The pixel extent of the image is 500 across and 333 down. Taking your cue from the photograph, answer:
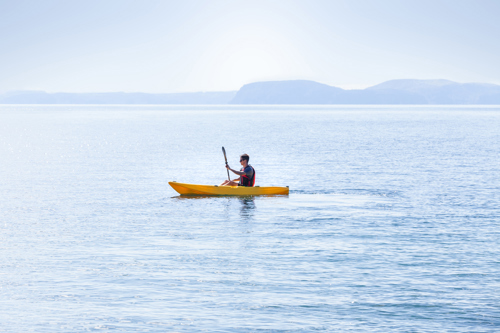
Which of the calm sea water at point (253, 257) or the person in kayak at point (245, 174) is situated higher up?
the person in kayak at point (245, 174)

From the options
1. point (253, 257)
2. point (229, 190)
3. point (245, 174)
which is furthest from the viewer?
point (229, 190)

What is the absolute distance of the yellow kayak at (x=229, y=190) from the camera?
94.0ft

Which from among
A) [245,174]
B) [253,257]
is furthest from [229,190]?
[253,257]

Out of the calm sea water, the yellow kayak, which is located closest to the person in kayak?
the yellow kayak

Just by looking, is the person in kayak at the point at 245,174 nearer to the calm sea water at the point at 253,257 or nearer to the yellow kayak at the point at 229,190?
the yellow kayak at the point at 229,190

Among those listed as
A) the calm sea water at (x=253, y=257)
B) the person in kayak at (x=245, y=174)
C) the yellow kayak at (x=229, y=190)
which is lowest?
the calm sea water at (x=253, y=257)

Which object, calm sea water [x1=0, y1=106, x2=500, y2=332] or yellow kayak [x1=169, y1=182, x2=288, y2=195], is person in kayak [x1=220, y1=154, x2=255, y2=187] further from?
calm sea water [x1=0, y1=106, x2=500, y2=332]

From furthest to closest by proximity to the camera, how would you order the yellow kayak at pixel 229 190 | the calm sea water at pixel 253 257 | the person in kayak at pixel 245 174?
the yellow kayak at pixel 229 190
the person in kayak at pixel 245 174
the calm sea water at pixel 253 257

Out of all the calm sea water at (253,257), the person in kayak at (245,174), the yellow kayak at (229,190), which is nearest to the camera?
the calm sea water at (253,257)

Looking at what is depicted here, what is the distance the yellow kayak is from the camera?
94.0ft

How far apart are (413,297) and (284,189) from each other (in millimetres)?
14901

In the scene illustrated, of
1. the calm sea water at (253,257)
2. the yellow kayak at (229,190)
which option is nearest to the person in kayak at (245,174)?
the yellow kayak at (229,190)

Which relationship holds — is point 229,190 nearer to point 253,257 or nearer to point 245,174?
point 245,174

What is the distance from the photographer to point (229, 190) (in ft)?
94.5
